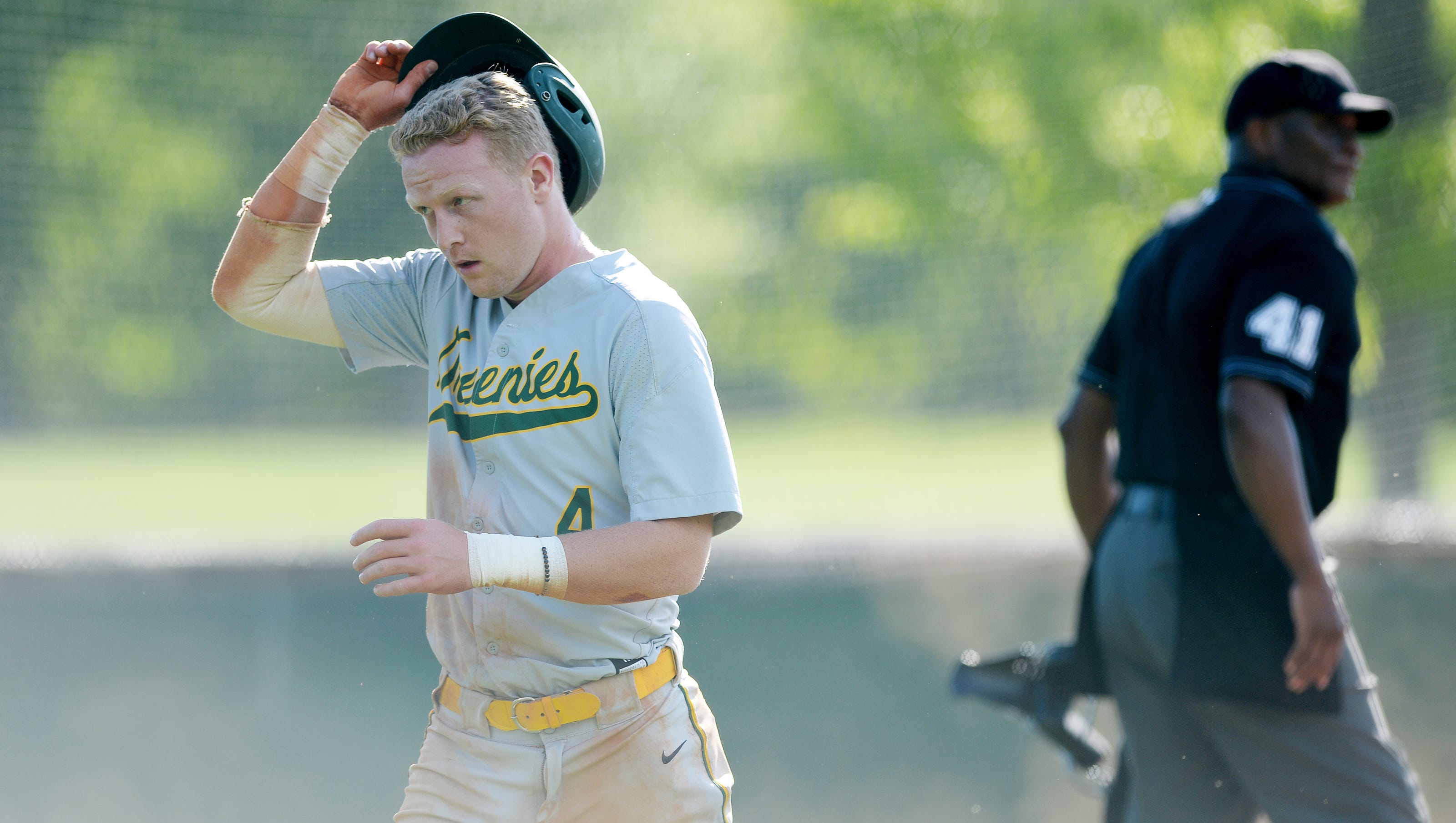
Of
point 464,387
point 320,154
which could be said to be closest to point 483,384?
point 464,387

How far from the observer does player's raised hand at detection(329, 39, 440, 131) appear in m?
2.03

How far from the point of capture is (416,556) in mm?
1566

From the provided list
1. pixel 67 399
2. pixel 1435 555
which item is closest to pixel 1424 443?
pixel 1435 555

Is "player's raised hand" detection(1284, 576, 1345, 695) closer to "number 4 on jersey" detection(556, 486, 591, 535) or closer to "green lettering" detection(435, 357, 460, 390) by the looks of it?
"number 4 on jersey" detection(556, 486, 591, 535)

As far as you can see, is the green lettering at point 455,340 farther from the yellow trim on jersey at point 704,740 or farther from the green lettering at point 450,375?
the yellow trim on jersey at point 704,740

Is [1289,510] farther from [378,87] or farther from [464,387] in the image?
[378,87]

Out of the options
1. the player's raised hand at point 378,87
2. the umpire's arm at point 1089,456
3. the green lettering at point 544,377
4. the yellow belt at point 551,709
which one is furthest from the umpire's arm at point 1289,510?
the player's raised hand at point 378,87

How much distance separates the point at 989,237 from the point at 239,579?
5648 millimetres

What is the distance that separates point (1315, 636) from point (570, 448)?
1.70 m

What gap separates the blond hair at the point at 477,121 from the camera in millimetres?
1784

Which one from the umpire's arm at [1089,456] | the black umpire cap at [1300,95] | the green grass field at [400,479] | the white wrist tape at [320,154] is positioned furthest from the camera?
the green grass field at [400,479]

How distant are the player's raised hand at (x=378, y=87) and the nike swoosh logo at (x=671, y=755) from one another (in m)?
1.20

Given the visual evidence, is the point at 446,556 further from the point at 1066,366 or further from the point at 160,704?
the point at 1066,366

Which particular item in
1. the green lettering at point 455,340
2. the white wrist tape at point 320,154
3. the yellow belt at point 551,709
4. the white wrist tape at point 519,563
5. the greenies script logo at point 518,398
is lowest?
the yellow belt at point 551,709
